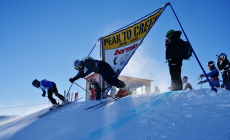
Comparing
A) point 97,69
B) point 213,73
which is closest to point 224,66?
point 213,73

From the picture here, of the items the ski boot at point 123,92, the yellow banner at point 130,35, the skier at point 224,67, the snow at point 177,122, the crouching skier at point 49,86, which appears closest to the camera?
the snow at point 177,122

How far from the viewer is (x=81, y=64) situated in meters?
4.57

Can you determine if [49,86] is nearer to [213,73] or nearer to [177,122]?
[177,122]

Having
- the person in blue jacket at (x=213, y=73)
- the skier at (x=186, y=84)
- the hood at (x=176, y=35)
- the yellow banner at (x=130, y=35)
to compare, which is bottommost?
the skier at (x=186, y=84)

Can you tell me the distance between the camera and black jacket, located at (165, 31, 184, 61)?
3.36 m

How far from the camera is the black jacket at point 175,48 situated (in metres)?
3.36

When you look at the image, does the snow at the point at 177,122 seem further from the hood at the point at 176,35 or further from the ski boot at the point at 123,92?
the ski boot at the point at 123,92

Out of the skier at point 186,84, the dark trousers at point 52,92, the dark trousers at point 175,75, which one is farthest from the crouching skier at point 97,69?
the skier at point 186,84

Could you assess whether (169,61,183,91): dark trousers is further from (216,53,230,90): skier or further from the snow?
(216,53,230,90): skier

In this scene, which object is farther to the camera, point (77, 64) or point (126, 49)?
point (126, 49)

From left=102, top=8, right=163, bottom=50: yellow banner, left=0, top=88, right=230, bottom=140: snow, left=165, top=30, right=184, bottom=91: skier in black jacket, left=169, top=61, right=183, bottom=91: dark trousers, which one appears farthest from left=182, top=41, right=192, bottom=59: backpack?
left=102, top=8, right=163, bottom=50: yellow banner

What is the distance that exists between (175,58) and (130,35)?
3.11m

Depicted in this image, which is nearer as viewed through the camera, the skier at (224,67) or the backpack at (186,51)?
the backpack at (186,51)

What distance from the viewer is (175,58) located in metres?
3.40
